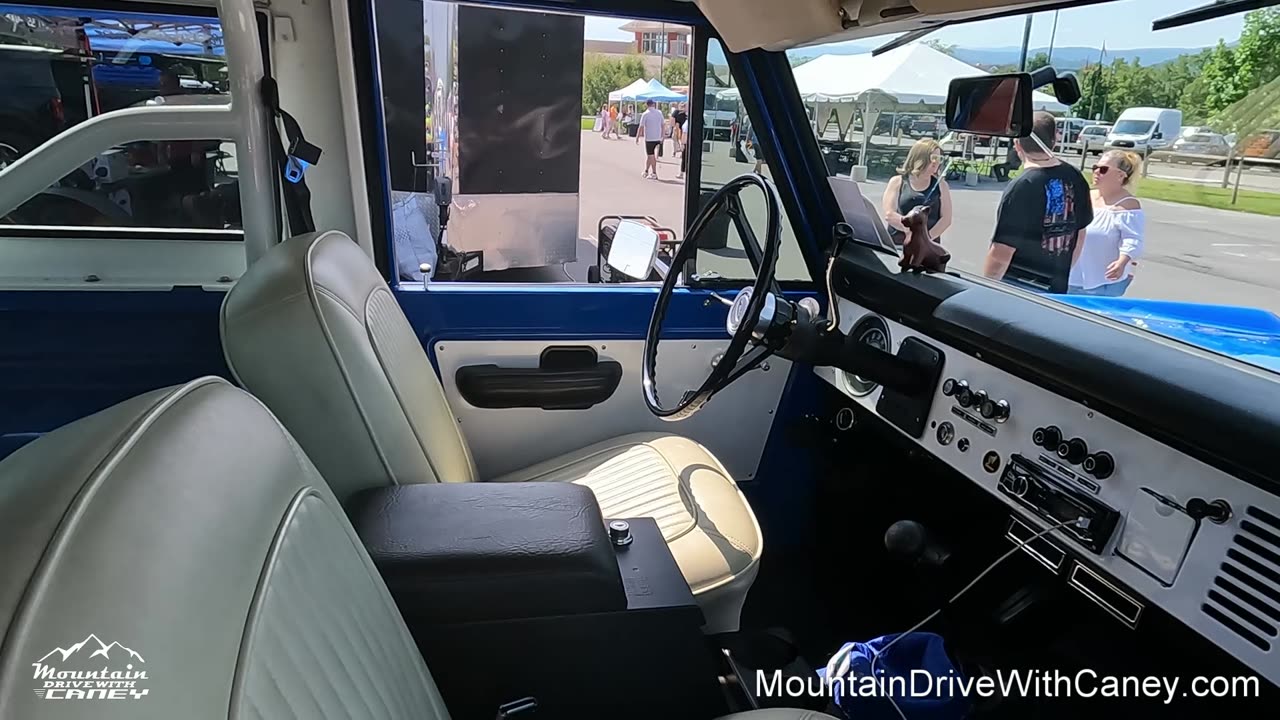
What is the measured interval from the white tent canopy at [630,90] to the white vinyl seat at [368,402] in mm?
810

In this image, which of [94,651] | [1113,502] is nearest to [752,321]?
[1113,502]

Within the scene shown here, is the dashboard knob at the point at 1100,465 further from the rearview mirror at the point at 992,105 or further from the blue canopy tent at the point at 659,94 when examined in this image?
the blue canopy tent at the point at 659,94

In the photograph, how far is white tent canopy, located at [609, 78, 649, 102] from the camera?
6.84 ft

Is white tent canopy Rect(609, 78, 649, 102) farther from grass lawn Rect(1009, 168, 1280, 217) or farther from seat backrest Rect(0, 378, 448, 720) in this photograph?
seat backrest Rect(0, 378, 448, 720)

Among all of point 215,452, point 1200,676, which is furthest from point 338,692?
point 1200,676

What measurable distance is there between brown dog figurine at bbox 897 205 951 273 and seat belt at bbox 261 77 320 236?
134 cm

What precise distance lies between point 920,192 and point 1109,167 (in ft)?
1.73

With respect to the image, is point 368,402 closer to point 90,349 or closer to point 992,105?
point 90,349

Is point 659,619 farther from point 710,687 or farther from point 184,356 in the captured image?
point 184,356

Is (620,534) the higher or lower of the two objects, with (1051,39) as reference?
lower

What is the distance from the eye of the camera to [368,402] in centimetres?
132

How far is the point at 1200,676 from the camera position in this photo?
4.32 ft

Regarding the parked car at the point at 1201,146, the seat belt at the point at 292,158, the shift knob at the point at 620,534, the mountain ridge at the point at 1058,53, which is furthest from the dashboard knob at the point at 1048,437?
the seat belt at the point at 292,158

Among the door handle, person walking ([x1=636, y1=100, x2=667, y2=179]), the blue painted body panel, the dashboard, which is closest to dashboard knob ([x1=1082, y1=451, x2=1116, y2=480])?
the dashboard
